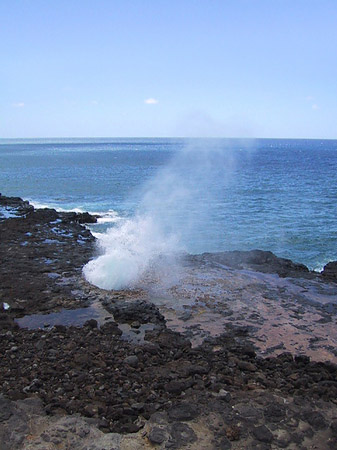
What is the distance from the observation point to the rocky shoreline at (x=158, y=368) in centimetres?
997

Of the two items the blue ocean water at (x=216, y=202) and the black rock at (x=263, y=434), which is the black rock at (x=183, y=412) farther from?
the blue ocean water at (x=216, y=202)

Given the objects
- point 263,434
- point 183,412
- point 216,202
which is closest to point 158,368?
point 183,412

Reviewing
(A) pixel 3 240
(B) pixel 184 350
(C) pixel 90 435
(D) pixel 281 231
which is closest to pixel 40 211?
(A) pixel 3 240

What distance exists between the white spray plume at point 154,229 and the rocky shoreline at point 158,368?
3.57ft

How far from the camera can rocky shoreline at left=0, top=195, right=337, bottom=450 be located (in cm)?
997

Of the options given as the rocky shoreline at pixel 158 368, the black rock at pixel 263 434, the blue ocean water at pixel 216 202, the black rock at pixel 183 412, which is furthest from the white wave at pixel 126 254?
the black rock at pixel 263 434

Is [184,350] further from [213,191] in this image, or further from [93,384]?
[213,191]

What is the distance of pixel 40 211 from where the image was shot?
3631 cm

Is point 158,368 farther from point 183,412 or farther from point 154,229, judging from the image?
point 154,229

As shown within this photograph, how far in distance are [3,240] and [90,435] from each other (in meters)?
19.7

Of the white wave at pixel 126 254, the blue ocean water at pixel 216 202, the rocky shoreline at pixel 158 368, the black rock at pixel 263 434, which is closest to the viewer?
the black rock at pixel 263 434

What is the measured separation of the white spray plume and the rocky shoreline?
3.57ft

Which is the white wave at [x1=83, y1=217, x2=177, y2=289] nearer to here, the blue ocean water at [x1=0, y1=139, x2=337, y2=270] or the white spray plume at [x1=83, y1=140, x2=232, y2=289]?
the white spray plume at [x1=83, y1=140, x2=232, y2=289]

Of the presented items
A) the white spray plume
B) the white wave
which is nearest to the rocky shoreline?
the white wave
